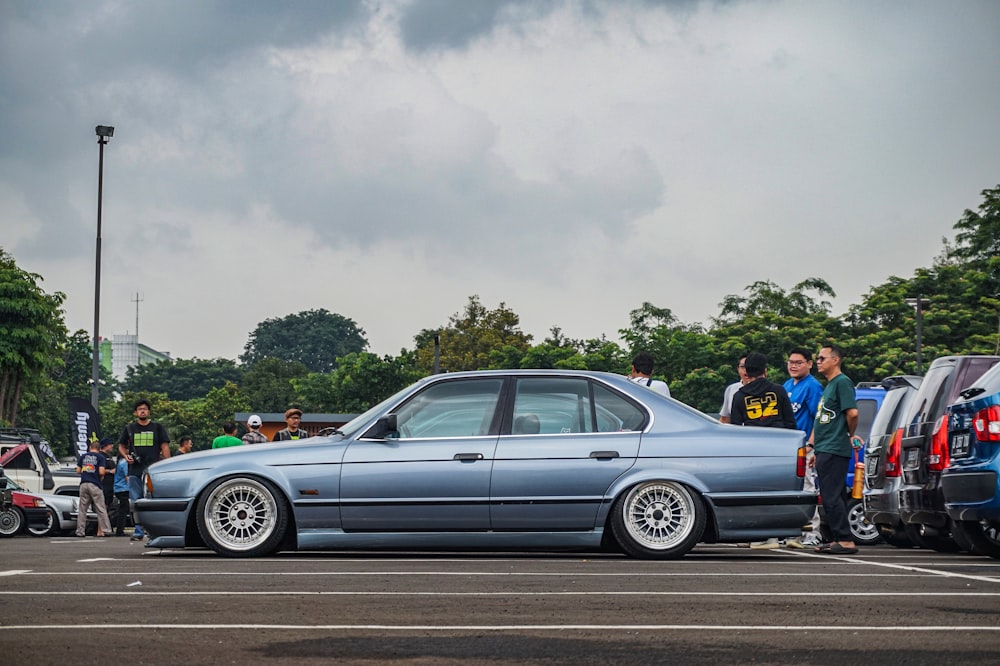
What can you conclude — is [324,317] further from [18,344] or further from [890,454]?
[890,454]

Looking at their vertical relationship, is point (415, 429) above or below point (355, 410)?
below

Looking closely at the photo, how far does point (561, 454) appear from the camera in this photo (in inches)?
439

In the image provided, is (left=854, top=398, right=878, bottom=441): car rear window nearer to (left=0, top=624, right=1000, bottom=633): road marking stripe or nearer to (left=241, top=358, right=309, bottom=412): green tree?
(left=0, top=624, right=1000, bottom=633): road marking stripe

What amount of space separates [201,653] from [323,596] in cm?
215

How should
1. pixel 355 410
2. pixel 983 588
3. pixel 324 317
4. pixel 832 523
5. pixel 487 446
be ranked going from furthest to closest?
pixel 324 317
pixel 355 410
pixel 832 523
pixel 487 446
pixel 983 588

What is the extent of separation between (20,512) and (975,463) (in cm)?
1512

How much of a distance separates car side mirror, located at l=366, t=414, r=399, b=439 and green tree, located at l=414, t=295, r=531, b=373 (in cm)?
7154

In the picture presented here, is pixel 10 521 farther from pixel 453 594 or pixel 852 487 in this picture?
pixel 453 594

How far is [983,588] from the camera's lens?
8.31 m

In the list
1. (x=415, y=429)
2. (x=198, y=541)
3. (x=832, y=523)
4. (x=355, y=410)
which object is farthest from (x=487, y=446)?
(x=355, y=410)

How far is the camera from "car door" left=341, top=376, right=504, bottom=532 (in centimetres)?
1105

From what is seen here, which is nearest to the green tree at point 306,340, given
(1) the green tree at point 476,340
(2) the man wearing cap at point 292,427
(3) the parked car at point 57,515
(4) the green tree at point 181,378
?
(4) the green tree at point 181,378

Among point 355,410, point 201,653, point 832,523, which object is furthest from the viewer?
point 355,410

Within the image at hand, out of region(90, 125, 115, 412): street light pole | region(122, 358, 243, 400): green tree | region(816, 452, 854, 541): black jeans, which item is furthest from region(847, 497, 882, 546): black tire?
region(122, 358, 243, 400): green tree
